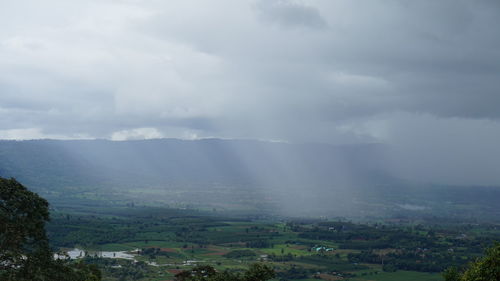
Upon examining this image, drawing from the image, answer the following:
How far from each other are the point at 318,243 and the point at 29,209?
135278 mm

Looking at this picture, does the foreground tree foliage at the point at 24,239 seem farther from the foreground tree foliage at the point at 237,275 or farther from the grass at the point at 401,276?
the grass at the point at 401,276

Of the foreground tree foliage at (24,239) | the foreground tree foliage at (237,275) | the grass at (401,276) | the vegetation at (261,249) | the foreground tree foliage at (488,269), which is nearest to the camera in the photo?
the foreground tree foliage at (488,269)

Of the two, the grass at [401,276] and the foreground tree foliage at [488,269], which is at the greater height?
the foreground tree foliage at [488,269]

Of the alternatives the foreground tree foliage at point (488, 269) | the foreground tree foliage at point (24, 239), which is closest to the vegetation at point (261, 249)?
the foreground tree foliage at point (24, 239)

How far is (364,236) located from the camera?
16738 centimetres

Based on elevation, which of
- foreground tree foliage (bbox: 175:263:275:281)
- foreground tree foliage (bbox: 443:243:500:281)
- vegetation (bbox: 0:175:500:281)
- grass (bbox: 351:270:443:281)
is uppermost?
foreground tree foliage (bbox: 443:243:500:281)

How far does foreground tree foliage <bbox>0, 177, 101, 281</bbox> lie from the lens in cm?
2817

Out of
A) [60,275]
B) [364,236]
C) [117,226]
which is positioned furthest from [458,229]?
[60,275]

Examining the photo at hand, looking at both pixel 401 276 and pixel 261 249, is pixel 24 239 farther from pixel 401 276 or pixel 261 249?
pixel 261 249

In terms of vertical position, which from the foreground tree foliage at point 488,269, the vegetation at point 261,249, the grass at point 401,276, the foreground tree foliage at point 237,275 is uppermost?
the foreground tree foliage at point 488,269

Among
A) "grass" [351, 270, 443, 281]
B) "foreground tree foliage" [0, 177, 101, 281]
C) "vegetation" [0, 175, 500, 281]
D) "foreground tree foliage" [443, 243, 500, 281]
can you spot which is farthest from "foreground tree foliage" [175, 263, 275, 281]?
"grass" [351, 270, 443, 281]

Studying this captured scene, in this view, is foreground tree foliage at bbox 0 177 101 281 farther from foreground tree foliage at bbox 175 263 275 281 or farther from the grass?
the grass

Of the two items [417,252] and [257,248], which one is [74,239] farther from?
[417,252]

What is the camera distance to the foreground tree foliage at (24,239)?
28.2 m
